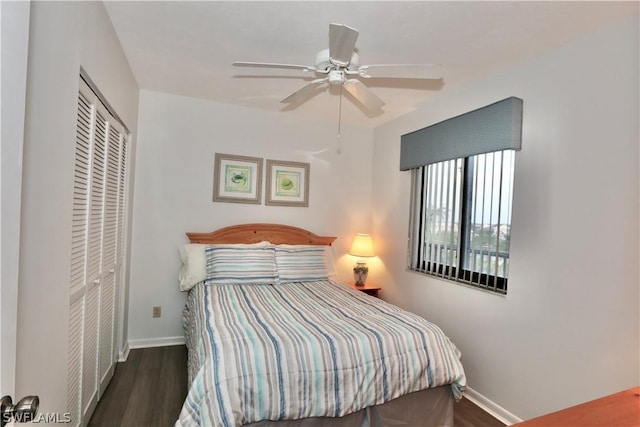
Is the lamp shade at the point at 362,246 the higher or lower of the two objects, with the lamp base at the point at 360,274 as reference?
higher

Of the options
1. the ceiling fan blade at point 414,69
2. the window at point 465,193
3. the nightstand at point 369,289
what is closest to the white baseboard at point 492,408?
the window at point 465,193

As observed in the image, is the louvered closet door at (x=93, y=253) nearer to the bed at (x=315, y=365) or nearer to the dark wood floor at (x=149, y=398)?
the dark wood floor at (x=149, y=398)

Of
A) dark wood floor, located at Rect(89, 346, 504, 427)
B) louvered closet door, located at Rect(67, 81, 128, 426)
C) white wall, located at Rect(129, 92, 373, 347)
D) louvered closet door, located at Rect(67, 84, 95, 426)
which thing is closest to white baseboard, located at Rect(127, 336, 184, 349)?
white wall, located at Rect(129, 92, 373, 347)

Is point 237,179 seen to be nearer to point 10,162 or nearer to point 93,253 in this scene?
point 93,253

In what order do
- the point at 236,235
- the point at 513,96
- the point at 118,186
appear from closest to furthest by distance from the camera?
1. the point at 513,96
2. the point at 118,186
3. the point at 236,235

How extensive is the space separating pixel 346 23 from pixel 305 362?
192cm

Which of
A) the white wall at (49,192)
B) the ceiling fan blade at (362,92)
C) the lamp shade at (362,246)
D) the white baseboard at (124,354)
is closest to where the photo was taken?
the white wall at (49,192)

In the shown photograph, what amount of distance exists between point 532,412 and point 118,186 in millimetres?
3315

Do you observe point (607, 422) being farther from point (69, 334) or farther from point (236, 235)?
point (236, 235)

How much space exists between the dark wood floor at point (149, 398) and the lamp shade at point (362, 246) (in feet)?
5.59

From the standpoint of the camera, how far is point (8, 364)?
0.66 meters

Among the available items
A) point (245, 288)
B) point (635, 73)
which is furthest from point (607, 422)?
point (245, 288)

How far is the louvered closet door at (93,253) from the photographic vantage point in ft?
5.49

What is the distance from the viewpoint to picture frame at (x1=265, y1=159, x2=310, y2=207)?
3.69m
